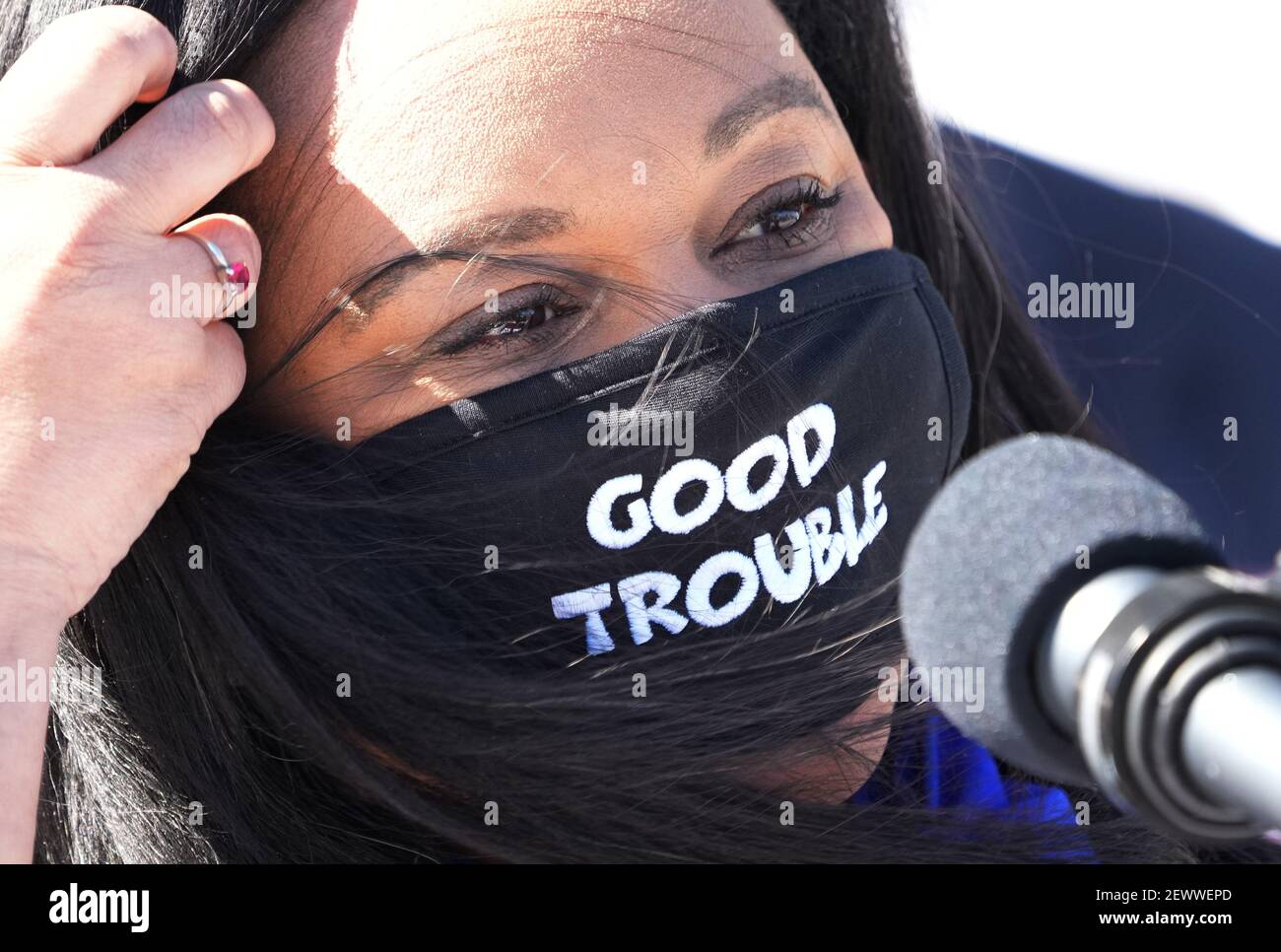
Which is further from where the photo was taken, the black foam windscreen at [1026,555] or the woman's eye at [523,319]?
the woman's eye at [523,319]

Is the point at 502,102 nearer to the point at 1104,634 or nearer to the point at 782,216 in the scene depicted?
the point at 782,216

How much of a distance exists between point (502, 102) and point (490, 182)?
0.36ft

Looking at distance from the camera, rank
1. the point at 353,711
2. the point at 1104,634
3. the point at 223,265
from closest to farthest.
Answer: the point at 1104,634 → the point at 223,265 → the point at 353,711

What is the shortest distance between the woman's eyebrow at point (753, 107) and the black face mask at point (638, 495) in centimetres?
22

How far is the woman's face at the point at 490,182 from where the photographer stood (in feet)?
5.10

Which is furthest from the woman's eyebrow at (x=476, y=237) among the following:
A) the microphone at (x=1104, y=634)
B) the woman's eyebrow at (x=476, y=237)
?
the microphone at (x=1104, y=634)

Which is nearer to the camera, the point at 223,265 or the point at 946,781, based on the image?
the point at 223,265

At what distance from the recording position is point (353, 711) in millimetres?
1628

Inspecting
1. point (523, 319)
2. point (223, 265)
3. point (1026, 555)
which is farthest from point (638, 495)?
point (1026, 555)

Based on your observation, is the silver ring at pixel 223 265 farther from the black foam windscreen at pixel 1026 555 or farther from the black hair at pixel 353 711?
the black foam windscreen at pixel 1026 555

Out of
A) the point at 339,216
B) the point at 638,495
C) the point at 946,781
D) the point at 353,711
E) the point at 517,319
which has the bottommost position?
the point at 946,781

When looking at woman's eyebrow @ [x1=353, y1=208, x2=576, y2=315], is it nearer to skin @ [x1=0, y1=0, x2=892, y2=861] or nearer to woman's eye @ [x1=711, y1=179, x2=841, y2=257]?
skin @ [x1=0, y1=0, x2=892, y2=861]

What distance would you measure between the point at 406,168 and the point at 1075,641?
1.15 metres

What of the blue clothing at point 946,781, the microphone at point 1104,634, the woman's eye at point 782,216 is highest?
the woman's eye at point 782,216
